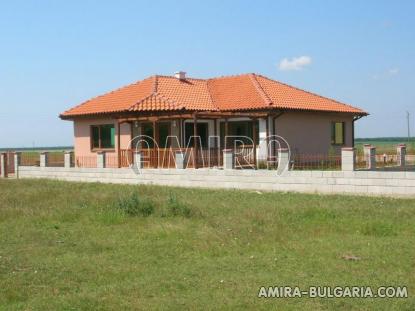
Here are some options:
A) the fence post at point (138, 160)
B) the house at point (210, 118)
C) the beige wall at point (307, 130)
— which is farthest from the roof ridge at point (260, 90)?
the fence post at point (138, 160)

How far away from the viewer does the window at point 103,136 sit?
2669 cm

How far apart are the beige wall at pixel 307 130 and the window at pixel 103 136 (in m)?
7.86

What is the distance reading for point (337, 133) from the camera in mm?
28078

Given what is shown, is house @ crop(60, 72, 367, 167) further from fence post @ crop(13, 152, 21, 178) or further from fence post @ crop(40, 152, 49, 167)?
fence post @ crop(13, 152, 21, 178)

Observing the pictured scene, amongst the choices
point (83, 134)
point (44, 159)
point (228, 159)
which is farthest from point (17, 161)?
point (228, 159)

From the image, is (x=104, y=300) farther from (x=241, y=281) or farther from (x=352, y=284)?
(x=352, y=284)

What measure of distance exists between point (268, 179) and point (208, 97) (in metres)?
10.6

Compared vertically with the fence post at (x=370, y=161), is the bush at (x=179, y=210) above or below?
below

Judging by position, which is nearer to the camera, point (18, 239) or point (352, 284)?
point (352, 284)

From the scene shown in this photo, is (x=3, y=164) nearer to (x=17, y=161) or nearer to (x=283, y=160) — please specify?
(x=17, y=161)

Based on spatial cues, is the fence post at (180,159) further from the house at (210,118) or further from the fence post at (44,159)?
the fence post at (44,159)

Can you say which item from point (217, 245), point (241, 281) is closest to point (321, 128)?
point (217, 245)

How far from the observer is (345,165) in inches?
619

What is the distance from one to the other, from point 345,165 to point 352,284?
961 cm
